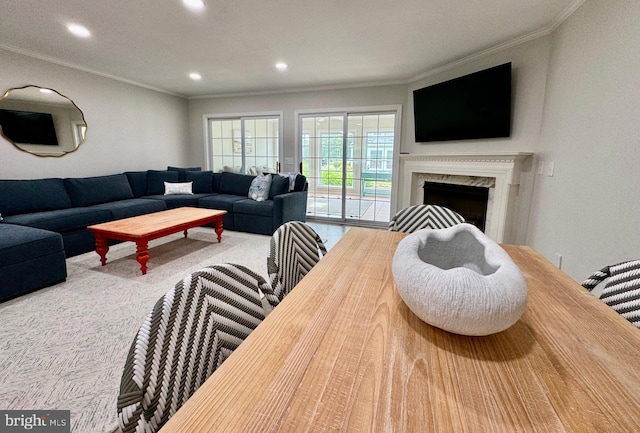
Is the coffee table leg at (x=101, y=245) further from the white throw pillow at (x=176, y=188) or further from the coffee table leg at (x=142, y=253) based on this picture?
the white throw pillow at (x=176, y=188)

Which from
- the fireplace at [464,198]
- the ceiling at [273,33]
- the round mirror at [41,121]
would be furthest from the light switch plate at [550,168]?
the round mirror at [41,121]

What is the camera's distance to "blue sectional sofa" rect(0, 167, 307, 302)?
237 cm

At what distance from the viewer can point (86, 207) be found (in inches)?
145

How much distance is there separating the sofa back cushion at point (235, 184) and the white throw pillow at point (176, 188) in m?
0.56

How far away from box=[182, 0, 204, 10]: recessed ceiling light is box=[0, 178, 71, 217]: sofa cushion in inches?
112

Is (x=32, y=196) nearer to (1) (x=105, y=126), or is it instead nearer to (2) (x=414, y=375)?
(1) (x=105, y=126)

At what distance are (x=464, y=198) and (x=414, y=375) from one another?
366 centimetres

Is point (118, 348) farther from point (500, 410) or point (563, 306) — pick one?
point (563, 306)

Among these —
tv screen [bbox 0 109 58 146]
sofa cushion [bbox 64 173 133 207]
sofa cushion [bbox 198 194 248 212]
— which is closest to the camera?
tv screen [bbox 0 109 58 146]

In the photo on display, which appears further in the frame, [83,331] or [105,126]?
[105,126]

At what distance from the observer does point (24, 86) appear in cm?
353

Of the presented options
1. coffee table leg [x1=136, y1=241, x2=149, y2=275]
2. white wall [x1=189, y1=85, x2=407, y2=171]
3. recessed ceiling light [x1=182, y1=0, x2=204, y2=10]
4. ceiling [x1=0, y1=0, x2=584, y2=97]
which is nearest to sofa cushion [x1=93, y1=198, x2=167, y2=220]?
coffee table leg [x1=136, y1=241, x2=149, y2=275]

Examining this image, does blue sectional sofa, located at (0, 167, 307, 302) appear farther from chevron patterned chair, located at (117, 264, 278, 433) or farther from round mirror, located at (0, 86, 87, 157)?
chevron patterned chair, located at (117, 264, 278, 433)

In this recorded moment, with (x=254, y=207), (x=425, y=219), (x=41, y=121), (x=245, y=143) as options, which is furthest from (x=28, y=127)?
(x=425, y=219)
